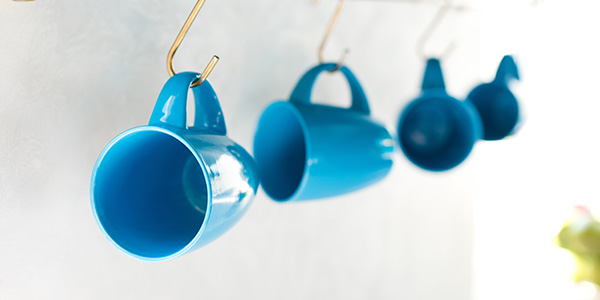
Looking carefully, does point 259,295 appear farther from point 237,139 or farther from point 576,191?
point 576,191

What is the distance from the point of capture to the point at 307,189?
1.96 ft

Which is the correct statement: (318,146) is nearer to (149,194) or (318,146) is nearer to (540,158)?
(149,194)

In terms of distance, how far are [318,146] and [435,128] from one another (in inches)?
12.4

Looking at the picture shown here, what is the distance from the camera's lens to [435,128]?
2.68ft

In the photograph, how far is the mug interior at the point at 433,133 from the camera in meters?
0.78

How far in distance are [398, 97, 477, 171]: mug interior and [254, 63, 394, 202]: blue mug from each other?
11cm

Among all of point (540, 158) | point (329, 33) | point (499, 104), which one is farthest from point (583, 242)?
point (329, 33)

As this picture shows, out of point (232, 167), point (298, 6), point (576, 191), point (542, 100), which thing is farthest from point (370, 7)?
point (576, 191)

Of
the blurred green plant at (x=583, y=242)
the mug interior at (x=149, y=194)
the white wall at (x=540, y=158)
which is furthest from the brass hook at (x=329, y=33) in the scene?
the blurred green plant at (x=583, y=242)

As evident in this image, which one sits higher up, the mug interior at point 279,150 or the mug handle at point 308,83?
the mug handle at point 308,83

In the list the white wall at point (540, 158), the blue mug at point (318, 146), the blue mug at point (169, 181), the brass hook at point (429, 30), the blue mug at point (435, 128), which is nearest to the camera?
the blue mug at point (169, 181)

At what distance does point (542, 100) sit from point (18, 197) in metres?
1.18

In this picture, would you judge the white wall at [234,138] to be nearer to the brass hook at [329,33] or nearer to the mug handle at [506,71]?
the brass hook at [329,33]

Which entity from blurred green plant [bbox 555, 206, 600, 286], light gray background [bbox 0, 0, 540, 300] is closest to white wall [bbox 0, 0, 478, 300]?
light gray background [bbox 0, 0, 540, 300]
